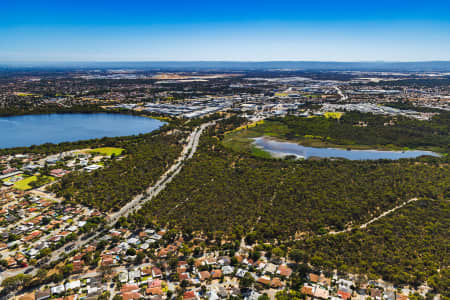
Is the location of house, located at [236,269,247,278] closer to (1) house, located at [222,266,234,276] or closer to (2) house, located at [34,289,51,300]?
(1) house, located at [222,266,234,276]

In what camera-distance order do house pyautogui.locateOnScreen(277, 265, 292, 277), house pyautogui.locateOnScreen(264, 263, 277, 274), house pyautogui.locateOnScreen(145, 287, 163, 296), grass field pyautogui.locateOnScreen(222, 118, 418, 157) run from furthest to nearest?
grass field pyautogui.locateOnScreen(222, 118, 418, 157) → house pyautogui.locateOnScreen(264, 263, 277, 274) → house pyautogui.locateOnScreen(277, 265, 292, 277) → house pyautogui.locateOnScreen(145, 287, 163, 296)

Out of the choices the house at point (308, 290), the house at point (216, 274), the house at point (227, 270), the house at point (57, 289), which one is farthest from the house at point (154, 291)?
the house at point (308, 290)

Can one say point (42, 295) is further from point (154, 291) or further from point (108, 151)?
point (108, 151)

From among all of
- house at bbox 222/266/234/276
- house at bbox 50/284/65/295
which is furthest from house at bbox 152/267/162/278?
house at bbox 50/284/65/295

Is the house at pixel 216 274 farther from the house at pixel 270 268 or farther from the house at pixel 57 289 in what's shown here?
the house at pixel 57 289

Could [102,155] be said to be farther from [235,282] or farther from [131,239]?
[235,282]

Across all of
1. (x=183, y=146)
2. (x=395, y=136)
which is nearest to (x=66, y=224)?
(x=183, y=146)
